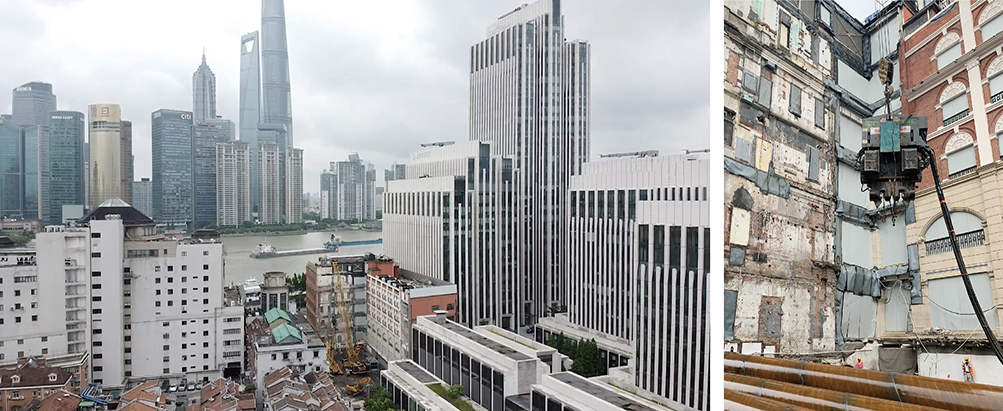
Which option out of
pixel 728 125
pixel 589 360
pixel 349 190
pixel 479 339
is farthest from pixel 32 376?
pixel 728 125

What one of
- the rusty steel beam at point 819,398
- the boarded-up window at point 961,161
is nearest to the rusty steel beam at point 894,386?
the rusty steel beam at point 819,398

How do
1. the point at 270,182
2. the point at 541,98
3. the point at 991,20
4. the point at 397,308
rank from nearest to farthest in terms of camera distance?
1. the point at 991,20
2. the point at 397,308
3. the point at 270,182
4. the point at 541,98

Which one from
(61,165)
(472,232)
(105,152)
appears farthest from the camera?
(472,232)

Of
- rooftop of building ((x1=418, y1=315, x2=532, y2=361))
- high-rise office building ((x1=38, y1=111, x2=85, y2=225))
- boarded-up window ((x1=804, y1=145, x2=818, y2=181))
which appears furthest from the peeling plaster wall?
high-rise office building ((x1=38, y1=111, x2=85, y2=225))

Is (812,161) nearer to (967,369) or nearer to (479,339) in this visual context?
(967,369)

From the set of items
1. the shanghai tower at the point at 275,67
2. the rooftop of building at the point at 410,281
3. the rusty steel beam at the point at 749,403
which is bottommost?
the rooftop of building at the point at 410,281

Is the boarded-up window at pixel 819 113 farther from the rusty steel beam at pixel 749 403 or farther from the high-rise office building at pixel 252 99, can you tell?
the high-rise office building at pixel 252 99

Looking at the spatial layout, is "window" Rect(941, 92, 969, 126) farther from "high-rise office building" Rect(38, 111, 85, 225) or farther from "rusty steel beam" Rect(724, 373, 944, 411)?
"high-rise office building" Rect(38, 111, 85, 225)

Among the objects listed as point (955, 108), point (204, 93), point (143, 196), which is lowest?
point (143, 196)
